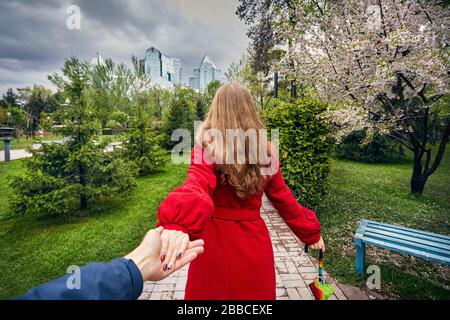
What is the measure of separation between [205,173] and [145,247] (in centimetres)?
51

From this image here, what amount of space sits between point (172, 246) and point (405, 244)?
325cm

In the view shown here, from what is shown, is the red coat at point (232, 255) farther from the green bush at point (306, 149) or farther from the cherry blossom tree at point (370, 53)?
the cherry blossom tree at point (370, 53)

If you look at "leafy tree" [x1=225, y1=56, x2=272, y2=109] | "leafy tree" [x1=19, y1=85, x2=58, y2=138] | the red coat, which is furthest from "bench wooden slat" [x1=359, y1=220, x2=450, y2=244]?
"leafy tree" [x1=19, y1=85, x2=58, y2=138]

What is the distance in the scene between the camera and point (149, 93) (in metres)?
31.3

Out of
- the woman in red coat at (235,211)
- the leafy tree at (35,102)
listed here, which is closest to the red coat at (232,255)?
the woman in red coat at (235,211)

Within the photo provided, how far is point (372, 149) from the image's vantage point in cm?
1321

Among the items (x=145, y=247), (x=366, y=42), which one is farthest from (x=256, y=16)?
(x=145, y=247)

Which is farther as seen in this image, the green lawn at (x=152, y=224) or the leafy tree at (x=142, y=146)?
the leafy tree at (x=142, y=146)

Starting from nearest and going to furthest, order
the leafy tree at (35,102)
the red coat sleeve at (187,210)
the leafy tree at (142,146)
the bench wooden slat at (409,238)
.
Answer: the red coat sleeve at (187,210) → the bench wooden slat at (409,238) → the leafy tree at (142,146) → the leafy tree at (35,102)

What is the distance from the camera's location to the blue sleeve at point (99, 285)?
0.72 metres

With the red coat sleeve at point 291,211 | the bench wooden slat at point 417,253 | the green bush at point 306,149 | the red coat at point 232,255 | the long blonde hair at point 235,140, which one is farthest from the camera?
the green bush at point 306,149

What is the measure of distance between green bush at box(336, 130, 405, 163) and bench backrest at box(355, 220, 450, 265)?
35.6 feet

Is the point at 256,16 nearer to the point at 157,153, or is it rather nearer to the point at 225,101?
the point at 157,153

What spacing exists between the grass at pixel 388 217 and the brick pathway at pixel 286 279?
1.26 feet
